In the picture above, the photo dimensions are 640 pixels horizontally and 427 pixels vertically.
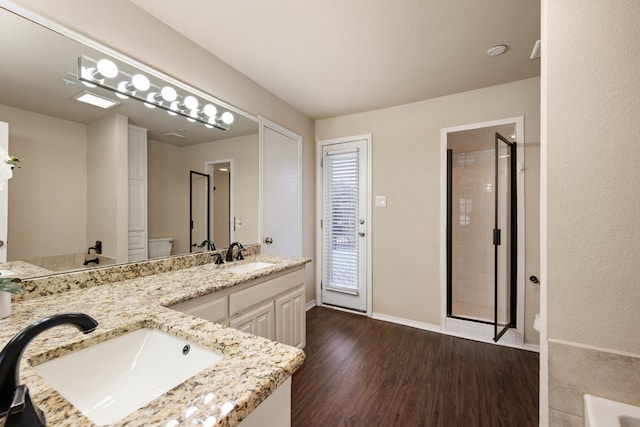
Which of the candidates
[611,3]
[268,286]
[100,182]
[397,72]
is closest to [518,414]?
[268,286]

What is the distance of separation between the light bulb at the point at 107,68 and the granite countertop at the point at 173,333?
1.18m

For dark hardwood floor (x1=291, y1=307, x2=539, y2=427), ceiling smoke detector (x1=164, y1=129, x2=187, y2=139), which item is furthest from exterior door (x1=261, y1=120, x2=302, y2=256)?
dark hardwood floor (x1=291, y1=307, x2=539, y2=427)

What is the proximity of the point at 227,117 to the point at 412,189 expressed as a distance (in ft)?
6.75

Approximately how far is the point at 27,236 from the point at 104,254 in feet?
1.06

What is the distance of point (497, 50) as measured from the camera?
81.4 inches

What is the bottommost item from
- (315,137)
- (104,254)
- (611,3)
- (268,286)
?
(268,286)

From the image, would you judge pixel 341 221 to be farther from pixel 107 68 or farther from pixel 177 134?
pixel 107 68

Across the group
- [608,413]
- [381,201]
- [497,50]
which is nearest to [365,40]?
[497,50]

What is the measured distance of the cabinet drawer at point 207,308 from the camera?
1351 millimetres

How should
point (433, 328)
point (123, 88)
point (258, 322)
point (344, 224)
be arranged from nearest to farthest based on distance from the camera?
point (123, 88)
point (258, 322)
point (433, 328)
point (344, 224)

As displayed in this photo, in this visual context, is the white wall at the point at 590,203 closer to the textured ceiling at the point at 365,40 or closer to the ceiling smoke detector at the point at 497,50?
the textured ceiling at the point at 365,40

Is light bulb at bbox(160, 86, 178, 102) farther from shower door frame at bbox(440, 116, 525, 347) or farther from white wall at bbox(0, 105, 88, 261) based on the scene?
shower door frame at bbox(440, 116, 525, 347)

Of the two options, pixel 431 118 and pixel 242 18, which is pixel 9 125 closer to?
pixel 242 18

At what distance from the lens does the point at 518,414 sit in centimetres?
171
